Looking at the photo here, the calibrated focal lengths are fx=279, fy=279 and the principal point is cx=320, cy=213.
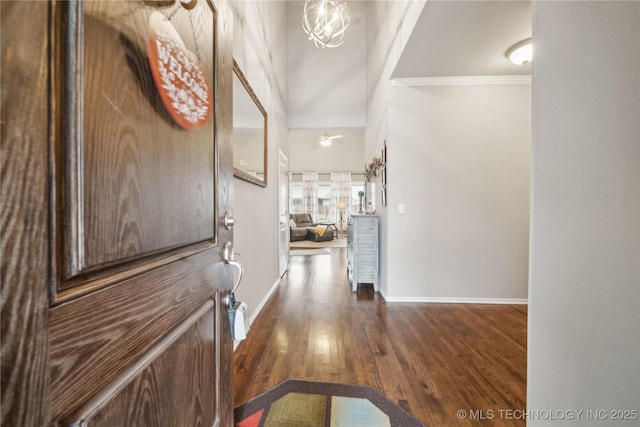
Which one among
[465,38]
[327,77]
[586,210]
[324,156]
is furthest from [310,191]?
[586,210]

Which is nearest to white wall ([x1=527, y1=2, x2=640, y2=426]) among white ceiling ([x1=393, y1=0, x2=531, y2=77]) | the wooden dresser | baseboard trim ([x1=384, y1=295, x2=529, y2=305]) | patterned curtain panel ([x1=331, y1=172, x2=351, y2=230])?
white ceiling ([x1=393, y1=0, x2=531, y2=77])

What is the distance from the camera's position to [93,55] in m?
0.43

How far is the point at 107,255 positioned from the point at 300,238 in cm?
→ 813

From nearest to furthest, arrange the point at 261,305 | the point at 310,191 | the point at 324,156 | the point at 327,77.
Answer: the point at 261,305, the point at 327,77, the point at 324,156, the point at 310,191

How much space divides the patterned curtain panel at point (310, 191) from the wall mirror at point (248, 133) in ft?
23.5

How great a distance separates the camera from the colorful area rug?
1.37m

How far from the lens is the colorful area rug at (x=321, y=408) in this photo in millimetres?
1374

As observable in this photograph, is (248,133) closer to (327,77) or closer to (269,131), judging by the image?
(269,131)

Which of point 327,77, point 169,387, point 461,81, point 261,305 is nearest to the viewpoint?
point 169,387

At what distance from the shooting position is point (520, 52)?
7.88 feet

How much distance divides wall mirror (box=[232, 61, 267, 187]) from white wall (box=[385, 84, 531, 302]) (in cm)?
142

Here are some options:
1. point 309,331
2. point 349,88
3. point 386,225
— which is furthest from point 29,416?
point 349,88

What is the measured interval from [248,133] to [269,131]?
0.95 m

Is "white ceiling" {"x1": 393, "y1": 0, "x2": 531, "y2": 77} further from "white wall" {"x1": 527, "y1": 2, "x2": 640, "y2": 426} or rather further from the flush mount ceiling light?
"white wall" {"x1": 527, "y1": 2, "x2": 640, "y2": 426}
